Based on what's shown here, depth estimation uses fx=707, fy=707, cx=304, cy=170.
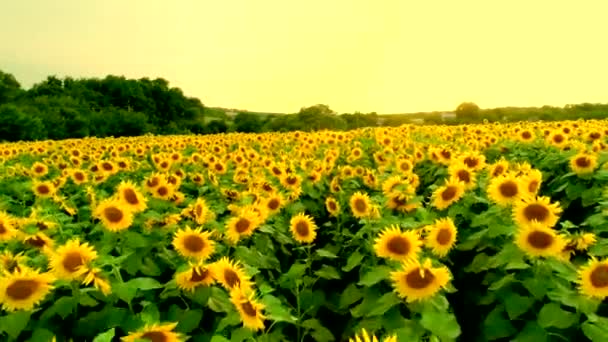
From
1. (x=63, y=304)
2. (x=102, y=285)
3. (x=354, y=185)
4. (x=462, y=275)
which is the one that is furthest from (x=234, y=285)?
(x=354, y=185)

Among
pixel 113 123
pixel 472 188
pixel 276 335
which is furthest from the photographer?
pixel 113 123

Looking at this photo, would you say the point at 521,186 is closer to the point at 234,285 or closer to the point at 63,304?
the point at 234,285

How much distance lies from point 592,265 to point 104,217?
299 centimetres

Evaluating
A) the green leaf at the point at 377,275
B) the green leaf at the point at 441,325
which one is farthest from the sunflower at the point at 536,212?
the green leaf at the point at 441,325

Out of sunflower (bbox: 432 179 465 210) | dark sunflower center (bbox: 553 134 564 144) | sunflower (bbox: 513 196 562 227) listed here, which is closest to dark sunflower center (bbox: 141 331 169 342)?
sunflower (bbox: 513 196 562 227)

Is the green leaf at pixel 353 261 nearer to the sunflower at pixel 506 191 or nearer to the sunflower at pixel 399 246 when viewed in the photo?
the sunflower at pixel 399 246

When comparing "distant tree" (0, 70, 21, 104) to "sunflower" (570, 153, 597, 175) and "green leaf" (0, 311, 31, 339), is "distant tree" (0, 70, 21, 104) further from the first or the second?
"green leaf" (0, 311, 31, 339)

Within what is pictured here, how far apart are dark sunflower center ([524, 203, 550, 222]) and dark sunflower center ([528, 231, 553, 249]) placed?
272 mm

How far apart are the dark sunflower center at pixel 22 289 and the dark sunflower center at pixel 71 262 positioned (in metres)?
0.19

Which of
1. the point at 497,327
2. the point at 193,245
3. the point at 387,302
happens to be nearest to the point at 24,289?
the point at 193,245

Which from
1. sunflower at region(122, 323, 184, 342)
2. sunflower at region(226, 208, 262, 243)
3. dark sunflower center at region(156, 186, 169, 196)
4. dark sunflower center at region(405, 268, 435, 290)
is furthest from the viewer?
dark sunflower center at region(156, 186, 169, 196)

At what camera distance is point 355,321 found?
5.25 m

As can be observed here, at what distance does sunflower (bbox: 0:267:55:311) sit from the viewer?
3.34m

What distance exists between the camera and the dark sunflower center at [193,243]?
4117 millimetres
